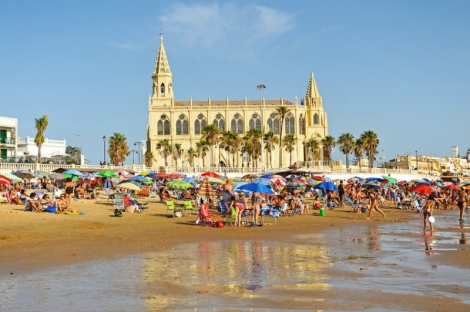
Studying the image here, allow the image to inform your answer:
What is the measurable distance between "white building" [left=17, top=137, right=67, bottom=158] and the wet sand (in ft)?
192

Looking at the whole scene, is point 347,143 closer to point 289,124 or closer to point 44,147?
point 289,124

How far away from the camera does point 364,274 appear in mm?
10805

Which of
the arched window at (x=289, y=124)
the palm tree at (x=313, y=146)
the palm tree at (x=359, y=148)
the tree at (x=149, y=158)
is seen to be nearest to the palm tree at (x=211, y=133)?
the tree at (x=149, y=158)

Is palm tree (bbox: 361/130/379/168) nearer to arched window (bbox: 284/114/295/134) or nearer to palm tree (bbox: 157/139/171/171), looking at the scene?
arched window (bbox: 284/114/295/134)

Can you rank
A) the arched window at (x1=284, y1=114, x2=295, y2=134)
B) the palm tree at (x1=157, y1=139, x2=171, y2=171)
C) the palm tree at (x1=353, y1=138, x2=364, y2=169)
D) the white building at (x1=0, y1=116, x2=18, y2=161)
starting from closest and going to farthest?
the white building at (x1=0, y1=116, x2=18, y2=161)
the palm tree at (x1=353, y1=138, x2=364, y2=169)
the palm tree at (x1=157, y1=139, x2=171, y2=171)
the arched window at (x1=284, y1=114, x2=295, y2=134)

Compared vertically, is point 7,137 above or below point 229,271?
above

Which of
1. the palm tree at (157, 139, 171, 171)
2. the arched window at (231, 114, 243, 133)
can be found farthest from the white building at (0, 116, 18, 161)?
the arched window at (231, 114, 243, 133)

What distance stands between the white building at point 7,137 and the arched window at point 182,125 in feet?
106

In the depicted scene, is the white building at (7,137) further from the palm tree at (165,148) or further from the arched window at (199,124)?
the arched window at (199,124)

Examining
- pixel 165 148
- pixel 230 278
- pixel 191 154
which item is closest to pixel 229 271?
pixel 230 278

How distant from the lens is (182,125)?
300 ft

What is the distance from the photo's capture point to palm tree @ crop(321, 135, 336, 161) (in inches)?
3418

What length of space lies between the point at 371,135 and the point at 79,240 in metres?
70.6

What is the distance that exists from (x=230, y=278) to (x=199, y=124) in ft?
267
